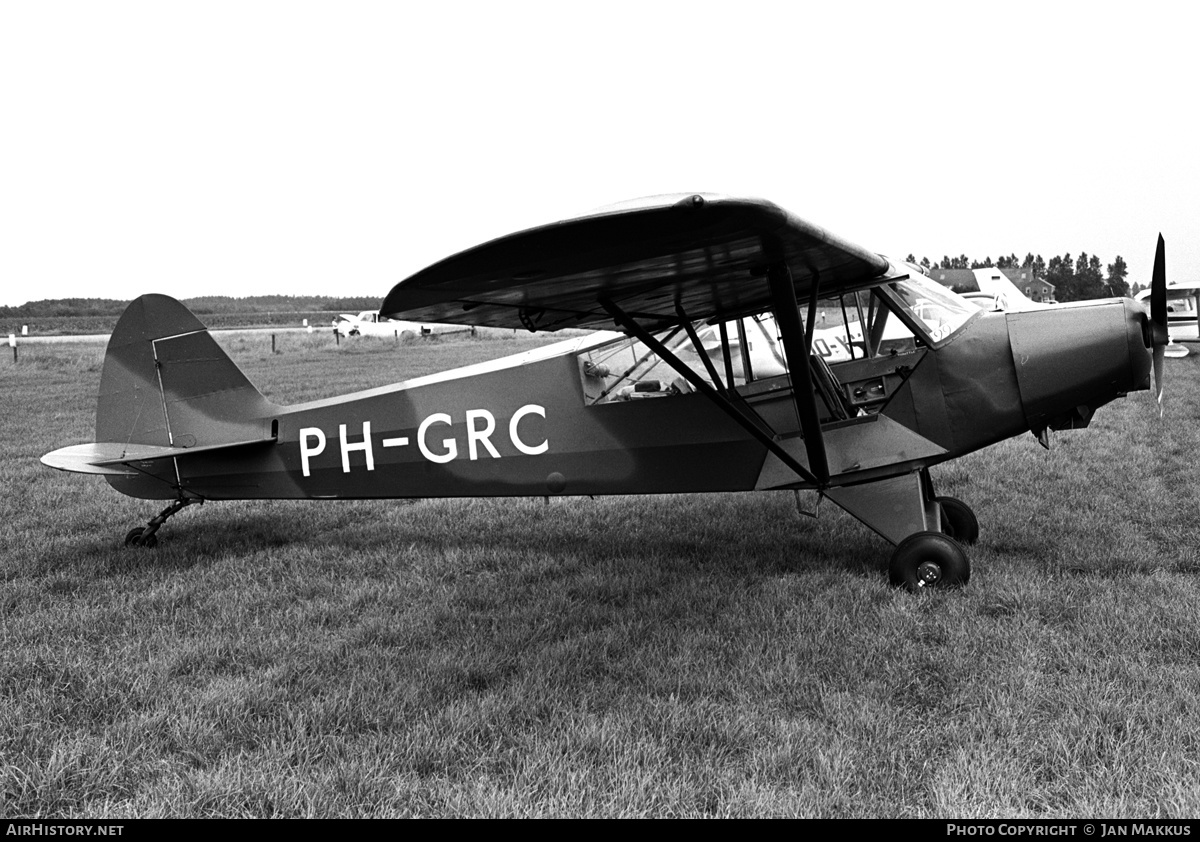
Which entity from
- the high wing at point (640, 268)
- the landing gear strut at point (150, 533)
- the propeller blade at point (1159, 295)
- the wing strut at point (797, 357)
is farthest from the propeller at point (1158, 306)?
the landing gear strut at point (150, 533)

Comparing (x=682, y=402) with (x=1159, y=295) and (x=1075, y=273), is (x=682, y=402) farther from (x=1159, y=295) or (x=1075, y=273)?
(x=1075, y=273)

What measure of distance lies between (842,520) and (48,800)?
5.60 metres

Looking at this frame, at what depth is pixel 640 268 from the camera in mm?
3828

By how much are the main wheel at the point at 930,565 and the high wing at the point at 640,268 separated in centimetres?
172

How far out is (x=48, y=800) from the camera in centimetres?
285

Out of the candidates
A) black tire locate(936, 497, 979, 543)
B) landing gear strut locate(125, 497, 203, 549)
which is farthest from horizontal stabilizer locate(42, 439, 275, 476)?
black tire locate(936, 497, 979, 543)

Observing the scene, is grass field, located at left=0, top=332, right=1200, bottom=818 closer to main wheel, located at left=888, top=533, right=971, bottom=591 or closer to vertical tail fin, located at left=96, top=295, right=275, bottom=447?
main wheel, located at left=888, top=533, right=971, bottom=591

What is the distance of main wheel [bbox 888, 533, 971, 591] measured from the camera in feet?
15.3

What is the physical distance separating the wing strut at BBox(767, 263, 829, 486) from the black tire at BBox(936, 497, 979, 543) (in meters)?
1.57

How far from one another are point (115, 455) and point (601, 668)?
4.30 metres

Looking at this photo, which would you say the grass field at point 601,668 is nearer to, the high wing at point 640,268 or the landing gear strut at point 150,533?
the landing gear strut at point 150,533

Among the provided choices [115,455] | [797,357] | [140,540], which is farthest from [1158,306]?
[140,540]
